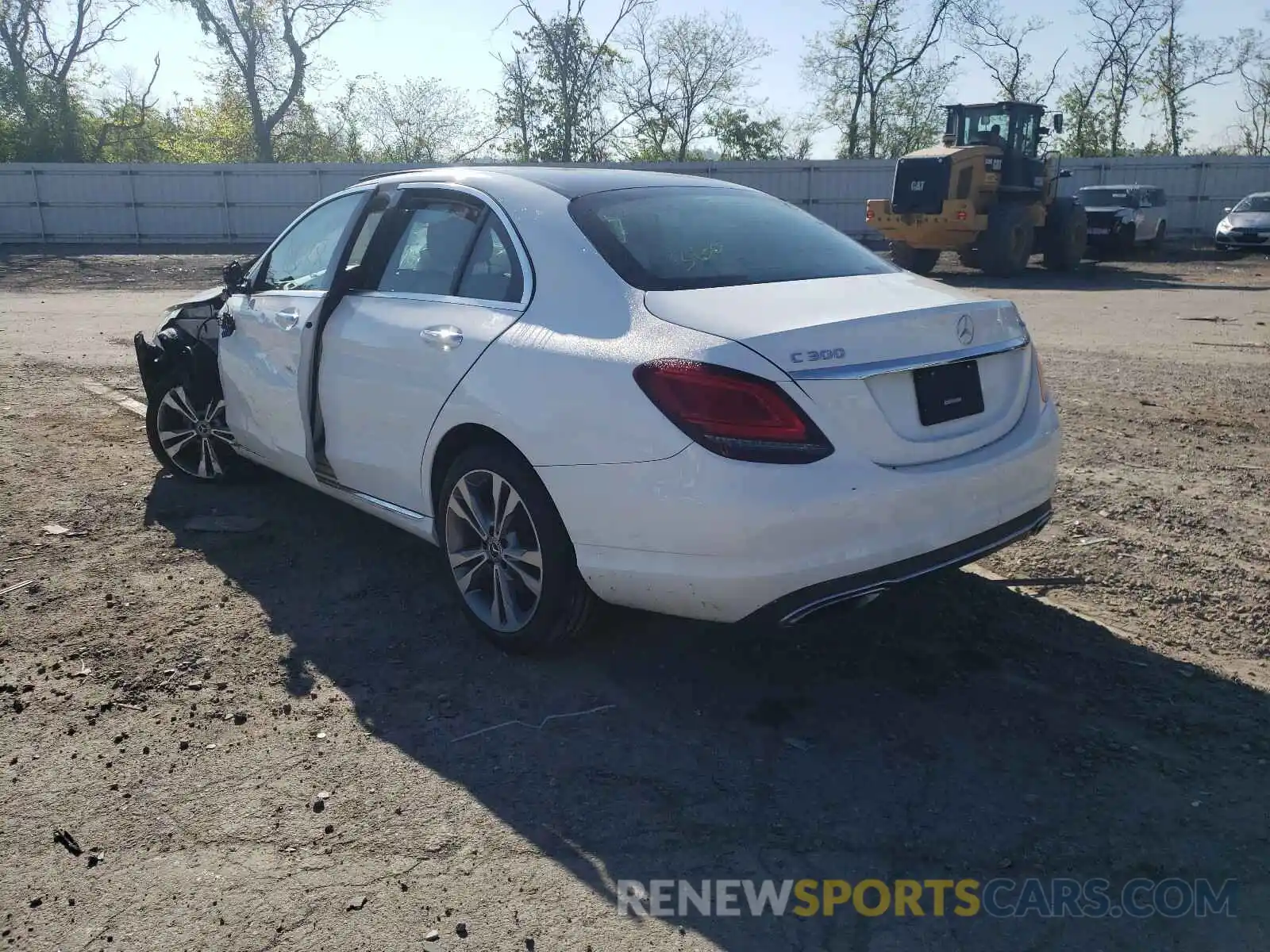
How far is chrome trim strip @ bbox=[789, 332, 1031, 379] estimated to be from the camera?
3.11 metres

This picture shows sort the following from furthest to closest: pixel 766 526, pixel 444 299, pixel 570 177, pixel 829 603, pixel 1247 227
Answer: pixel 1247 227
pixel 570 177
pixel 444 299
pixel 829 603
pixel 766 526

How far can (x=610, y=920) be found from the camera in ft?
8.27

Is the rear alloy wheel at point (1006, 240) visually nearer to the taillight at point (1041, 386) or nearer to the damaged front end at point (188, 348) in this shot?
the damaged front end at point (188, 348)

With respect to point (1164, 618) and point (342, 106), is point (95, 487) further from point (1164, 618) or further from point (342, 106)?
point (342, 106)

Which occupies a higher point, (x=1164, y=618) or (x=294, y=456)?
(x=294, y=456)

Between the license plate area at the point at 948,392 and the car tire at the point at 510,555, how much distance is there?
3.97ft

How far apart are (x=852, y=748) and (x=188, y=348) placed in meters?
4.30

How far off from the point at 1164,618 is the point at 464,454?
270cm

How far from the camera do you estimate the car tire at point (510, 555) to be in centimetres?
357

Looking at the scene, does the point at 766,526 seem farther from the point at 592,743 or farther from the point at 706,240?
the point at 706,240

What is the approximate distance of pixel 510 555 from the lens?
12.3 feet

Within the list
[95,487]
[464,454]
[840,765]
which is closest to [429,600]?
[464,454]

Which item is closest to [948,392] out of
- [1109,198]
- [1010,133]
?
[1010,133]

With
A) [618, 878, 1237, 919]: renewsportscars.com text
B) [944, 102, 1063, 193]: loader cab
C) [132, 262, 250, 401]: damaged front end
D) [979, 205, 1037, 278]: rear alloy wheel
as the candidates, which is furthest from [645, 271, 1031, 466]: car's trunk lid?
[944, 102, 1063, 193]: loader cab
